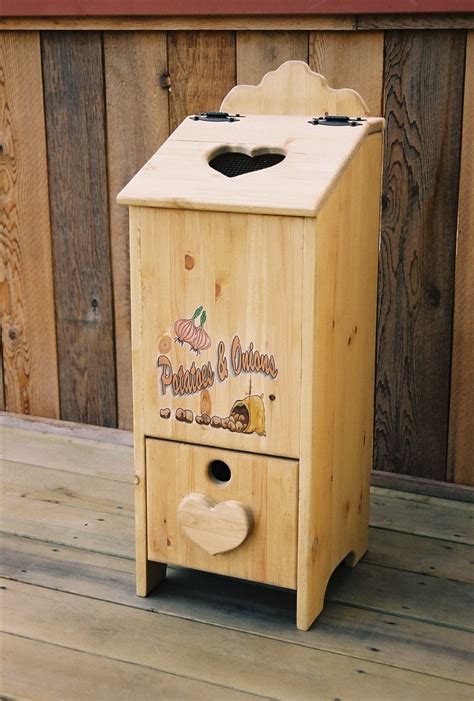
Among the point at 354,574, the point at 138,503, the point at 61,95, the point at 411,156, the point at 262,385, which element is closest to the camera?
the point at 262,385

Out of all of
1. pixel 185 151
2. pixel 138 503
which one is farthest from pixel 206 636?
pixel 185 151

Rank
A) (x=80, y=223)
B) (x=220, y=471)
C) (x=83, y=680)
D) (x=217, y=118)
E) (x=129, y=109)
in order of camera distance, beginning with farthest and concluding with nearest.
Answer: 1. (x=80, y=223)
2. (x=129, y=109)
3. (x=220, y=471)
4. (x=217, y=118)
5. (x=83, y=680)

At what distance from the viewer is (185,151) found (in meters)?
1.95

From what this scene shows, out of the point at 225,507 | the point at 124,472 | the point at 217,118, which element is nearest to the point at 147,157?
the point at 217,118

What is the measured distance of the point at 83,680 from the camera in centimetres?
176

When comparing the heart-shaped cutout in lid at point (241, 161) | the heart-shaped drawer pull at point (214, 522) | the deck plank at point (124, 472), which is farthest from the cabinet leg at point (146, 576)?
the heart-shaped cutout in lid at point (241, 161)

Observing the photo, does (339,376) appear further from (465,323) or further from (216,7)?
(216,7)

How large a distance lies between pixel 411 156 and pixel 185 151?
0.63 metres

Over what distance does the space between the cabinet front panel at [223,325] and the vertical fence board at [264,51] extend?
0.75 meters

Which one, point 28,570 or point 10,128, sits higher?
point 10,128

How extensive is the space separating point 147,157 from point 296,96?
59 centimetres

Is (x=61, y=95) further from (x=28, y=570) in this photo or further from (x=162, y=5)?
(x=28, y=570)

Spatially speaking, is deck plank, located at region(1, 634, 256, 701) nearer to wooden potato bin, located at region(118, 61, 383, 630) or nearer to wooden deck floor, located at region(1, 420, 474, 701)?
wooden deck floor, located at region(1, 420, 474, 701)

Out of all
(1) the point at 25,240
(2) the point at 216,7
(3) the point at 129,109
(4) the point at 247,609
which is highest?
(2) the point at 216,7
